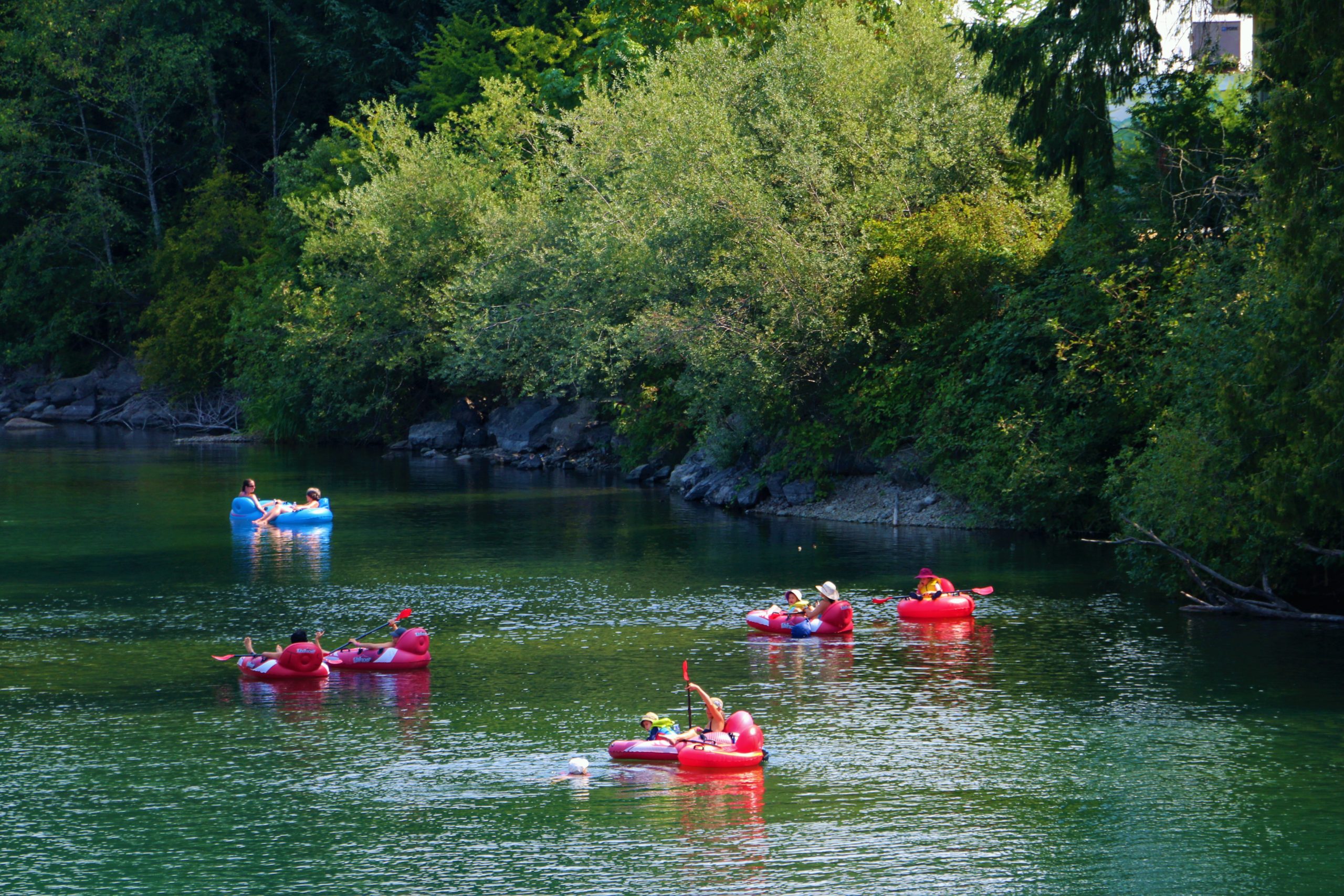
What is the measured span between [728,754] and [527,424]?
38958mm

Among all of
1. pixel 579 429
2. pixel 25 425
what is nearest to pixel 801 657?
pixel 579 429

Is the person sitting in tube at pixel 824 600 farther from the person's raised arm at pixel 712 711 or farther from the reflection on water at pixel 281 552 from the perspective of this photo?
the reflection on water at pixel 281 552

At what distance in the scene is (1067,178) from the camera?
29250 millimetres

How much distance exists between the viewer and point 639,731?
18.1 meters

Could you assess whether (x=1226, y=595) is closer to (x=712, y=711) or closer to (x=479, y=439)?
(x=712, y=711)

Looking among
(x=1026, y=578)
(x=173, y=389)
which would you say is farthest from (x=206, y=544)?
(x=173, y=389)

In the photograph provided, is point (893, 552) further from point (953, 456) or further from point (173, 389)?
point (173, 389)

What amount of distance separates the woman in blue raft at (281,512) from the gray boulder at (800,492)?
37.1 ft

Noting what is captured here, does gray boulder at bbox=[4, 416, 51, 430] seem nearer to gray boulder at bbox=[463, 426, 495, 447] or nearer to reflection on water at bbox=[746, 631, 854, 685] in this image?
gray boulder at bbox=[463, 426, 495, 447]

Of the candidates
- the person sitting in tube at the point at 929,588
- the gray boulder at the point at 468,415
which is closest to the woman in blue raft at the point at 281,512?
the person sitting in tube at the point at 929,588

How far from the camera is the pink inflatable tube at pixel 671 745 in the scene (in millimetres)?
16609

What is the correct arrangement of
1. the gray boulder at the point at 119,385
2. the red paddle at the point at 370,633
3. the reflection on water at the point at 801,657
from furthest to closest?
the gray boulder at the point at 119,385
the red paddle at the point at 370,633
the reflection on water at the point at 801,657

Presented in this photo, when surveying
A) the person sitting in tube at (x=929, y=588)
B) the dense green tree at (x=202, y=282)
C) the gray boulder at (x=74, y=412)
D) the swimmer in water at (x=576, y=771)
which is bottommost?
the swimmer in water at (x=576, y=771)

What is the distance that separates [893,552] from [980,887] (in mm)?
18759
